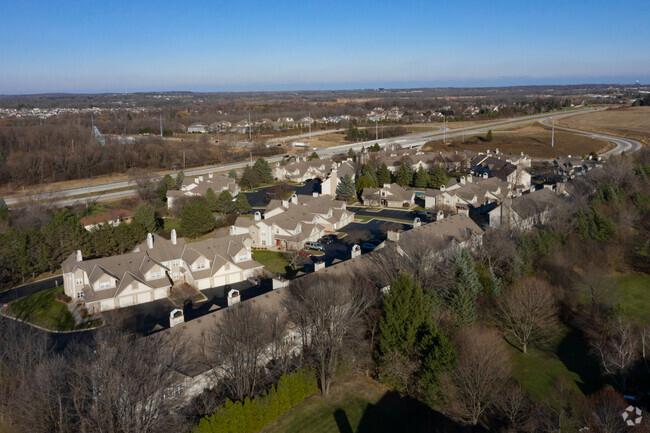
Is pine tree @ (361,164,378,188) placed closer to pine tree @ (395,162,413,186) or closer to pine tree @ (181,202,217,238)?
pine tree @ (395,162,413,186)

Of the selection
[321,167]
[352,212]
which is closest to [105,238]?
[352,212]

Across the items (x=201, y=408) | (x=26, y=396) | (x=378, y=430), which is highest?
(x=26, y=396)

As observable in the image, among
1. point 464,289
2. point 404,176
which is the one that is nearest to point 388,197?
point 404,176

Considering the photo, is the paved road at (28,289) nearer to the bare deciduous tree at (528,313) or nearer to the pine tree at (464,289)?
the pine tree at (464,289)

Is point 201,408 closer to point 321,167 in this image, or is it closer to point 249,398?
point 249,398

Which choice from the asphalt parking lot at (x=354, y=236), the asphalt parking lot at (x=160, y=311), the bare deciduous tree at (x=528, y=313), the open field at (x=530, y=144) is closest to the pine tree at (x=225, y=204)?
the asphalt parking lot at (x=354, y=236)

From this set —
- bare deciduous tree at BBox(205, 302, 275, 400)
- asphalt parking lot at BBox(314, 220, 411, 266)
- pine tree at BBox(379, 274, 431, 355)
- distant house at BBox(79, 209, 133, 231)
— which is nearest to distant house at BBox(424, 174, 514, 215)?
asphalt parking lot at BBox(314, 220, 411, 266)

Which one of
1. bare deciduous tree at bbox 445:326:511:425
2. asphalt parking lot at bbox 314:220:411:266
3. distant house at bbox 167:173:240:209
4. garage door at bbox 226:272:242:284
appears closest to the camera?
bare deciduous tree at bbox 445:326:511:425
